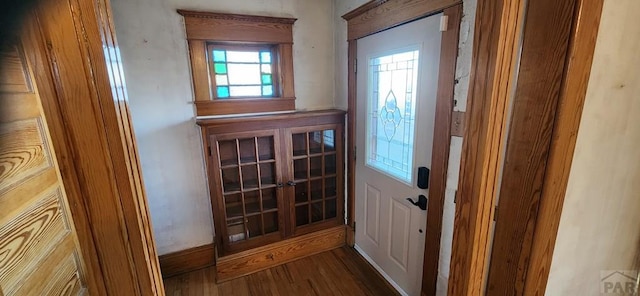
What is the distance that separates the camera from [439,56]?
4.64 feet

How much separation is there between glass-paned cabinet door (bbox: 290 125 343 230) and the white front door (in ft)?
0.81

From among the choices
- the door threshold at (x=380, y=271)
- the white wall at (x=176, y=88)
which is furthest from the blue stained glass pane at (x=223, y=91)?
the door threshold at (x=380, y=271)

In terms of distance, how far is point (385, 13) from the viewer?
67.1 inches

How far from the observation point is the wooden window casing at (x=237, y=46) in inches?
77.9

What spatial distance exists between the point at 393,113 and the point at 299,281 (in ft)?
5.06

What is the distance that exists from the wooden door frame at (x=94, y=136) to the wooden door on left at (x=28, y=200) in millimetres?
55

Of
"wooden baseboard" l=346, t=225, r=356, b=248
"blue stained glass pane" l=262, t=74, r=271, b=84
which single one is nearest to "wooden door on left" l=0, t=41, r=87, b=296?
"blue stained glass pane" l=262, t=74, r=271, b=84

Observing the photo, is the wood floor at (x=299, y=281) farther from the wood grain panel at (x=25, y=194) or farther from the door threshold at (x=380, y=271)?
the wood grain panel at (x=25, y=194)

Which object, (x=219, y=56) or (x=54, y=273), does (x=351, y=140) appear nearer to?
(x=219, y=56)

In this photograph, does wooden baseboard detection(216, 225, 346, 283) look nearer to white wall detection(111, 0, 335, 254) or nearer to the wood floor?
the wood floor

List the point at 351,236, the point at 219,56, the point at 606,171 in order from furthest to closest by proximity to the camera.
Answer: the point at 351,236, the point at 219,56, the point at 606,171

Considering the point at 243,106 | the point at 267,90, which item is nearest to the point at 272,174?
the point at 243,106

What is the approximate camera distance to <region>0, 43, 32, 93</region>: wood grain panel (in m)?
0.58

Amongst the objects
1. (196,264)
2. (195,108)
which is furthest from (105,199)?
(196,264)
